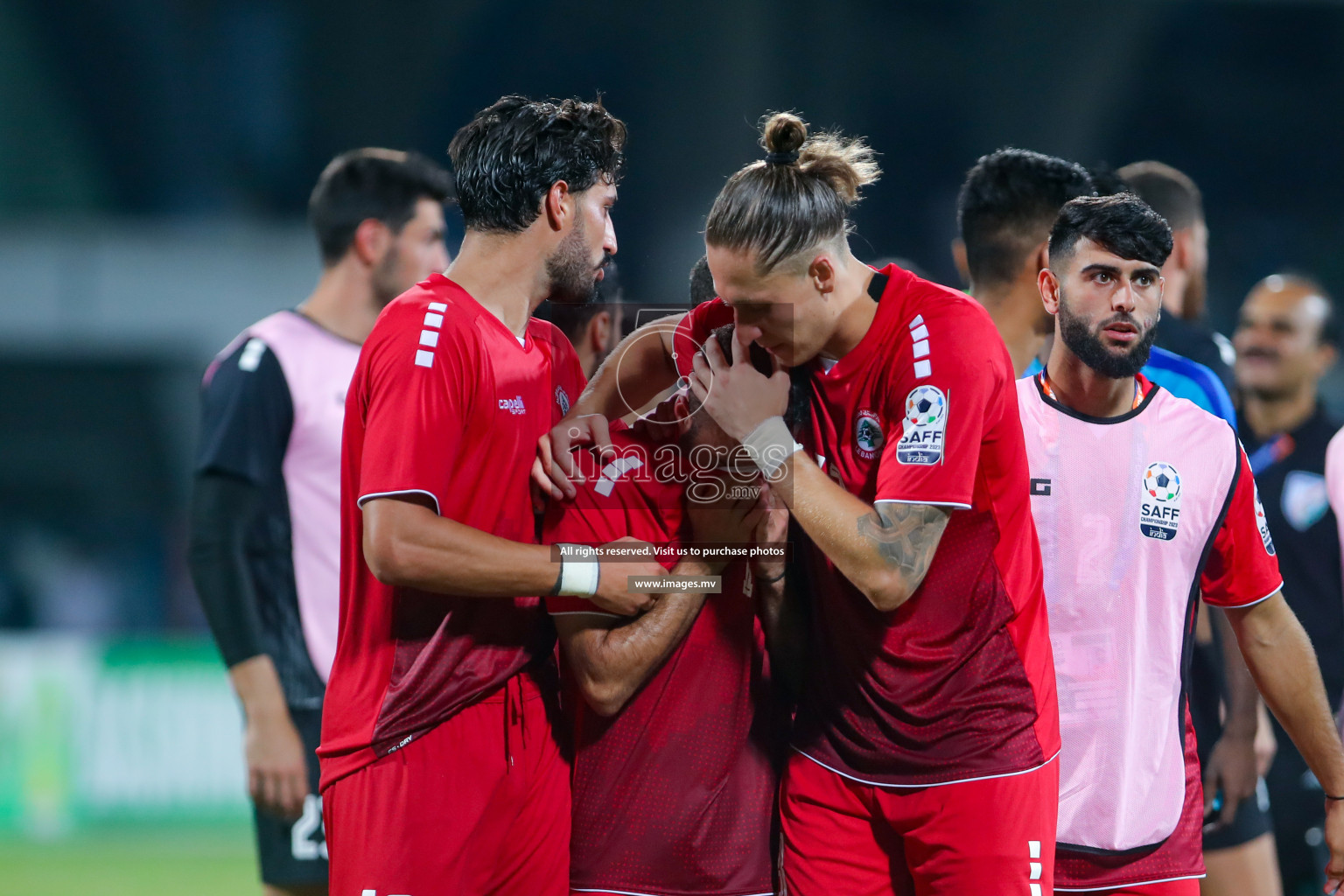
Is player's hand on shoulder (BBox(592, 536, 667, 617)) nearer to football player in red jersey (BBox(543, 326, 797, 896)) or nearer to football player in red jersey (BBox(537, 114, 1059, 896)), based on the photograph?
football player in red jersey (BBox(543, 326, 797, 896))

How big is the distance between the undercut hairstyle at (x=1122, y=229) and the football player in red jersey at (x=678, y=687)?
32.4 inches

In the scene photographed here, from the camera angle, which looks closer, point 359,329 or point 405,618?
point 405,618

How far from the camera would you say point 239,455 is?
4.07 metres

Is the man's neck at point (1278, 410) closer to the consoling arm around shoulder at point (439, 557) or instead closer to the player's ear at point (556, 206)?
the player's ear at point (556, 206)

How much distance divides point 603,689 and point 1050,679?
0.94 m

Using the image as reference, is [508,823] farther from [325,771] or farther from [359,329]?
[359,329]

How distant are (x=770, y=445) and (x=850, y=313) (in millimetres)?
392

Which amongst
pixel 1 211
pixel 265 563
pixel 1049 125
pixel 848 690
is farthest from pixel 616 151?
pixel 1 211

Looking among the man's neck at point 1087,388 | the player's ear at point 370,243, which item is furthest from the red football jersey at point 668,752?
the player's ear at point 370,243

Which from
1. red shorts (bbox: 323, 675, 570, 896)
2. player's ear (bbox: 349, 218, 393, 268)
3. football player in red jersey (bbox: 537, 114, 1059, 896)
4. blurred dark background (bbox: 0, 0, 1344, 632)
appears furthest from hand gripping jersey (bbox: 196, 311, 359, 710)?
blurred dark background (bbox: 0, 0, 1344, 632)

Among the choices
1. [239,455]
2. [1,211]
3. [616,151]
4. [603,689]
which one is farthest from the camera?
[1,211]

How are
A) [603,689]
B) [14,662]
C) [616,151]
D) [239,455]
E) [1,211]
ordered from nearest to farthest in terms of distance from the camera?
[603,689]
[616,151]
[239,455]
[14,662]
[1,211]

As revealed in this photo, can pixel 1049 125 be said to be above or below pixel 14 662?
above

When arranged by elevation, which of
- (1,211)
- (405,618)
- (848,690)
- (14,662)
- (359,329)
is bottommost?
(14,662)
